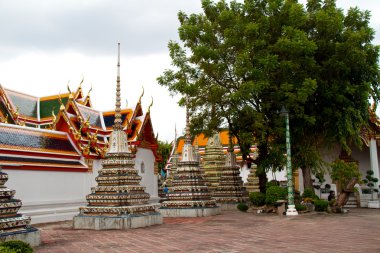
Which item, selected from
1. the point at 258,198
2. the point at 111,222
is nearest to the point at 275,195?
the point at 258,198

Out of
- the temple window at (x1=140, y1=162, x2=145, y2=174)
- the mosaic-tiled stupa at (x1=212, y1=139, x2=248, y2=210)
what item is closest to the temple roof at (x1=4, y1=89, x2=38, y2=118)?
the temple window at (x1=140, y1=162, x2=145, y2=174)

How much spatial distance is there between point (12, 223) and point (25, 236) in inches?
17.0

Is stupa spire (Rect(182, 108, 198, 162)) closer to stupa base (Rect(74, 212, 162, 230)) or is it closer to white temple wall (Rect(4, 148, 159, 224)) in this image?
white temple wall (Rect(4, 148, 159, 224))

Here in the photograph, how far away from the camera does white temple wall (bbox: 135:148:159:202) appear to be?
74.8 feet

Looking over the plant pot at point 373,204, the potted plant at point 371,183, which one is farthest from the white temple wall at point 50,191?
the plant pot at point 373,204

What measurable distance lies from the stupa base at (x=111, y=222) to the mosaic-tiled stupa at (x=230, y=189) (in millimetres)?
10611

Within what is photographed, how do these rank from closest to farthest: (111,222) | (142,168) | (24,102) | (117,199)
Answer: (111,222) < (117,199) < (142,168) < (24,102)

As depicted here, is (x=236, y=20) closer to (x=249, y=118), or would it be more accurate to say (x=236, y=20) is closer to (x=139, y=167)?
(x=249, y=118)

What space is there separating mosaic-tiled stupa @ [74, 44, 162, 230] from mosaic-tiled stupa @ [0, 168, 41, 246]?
3.83m

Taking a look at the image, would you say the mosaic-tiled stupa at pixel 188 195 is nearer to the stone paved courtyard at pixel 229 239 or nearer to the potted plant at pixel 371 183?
the stone paved courtyard at pixel 229 239

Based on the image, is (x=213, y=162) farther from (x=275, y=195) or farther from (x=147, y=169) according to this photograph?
(x=275, y=195)

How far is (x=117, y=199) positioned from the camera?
13844mm

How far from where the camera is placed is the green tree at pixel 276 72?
60.6 feet

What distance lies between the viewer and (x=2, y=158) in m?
15.9
